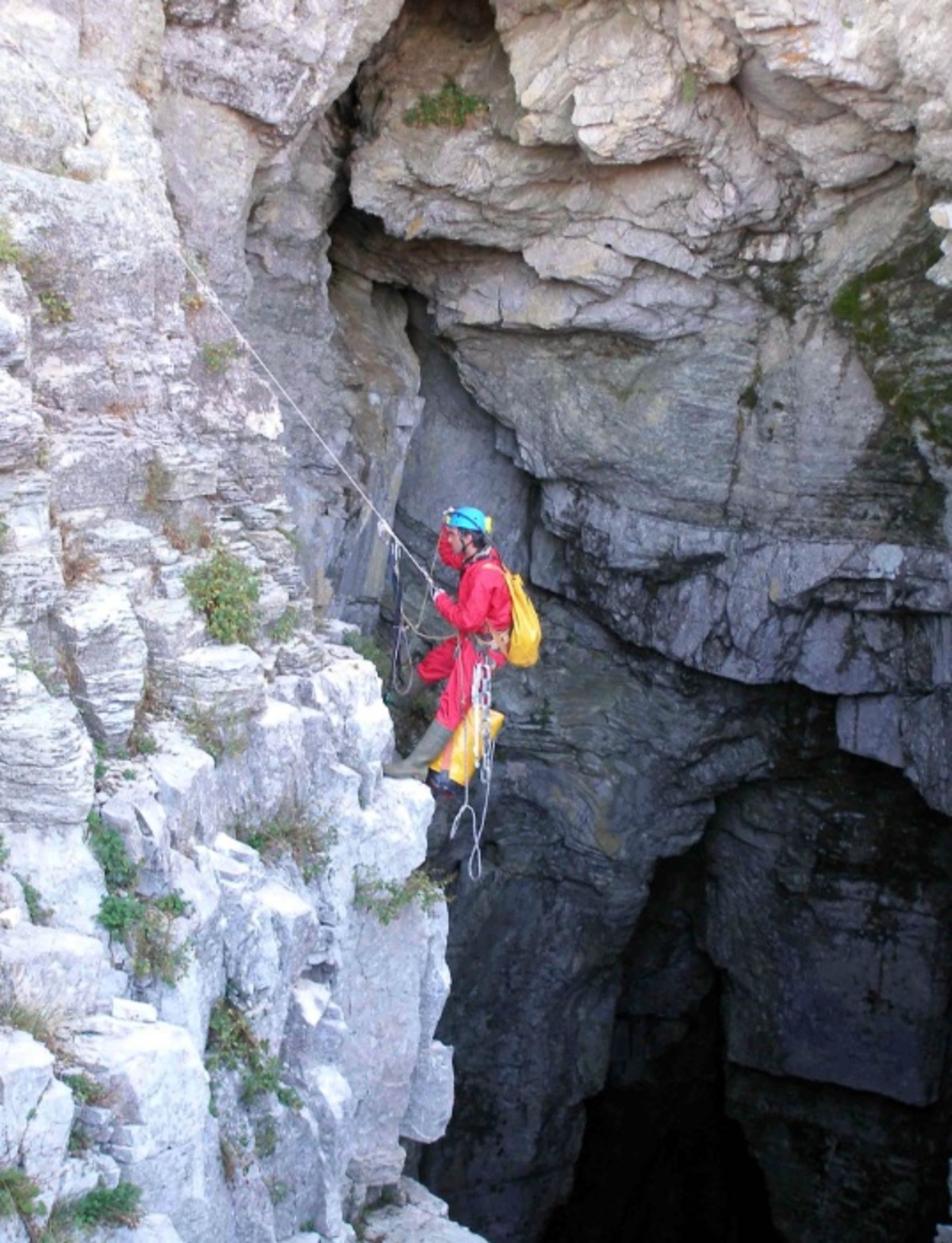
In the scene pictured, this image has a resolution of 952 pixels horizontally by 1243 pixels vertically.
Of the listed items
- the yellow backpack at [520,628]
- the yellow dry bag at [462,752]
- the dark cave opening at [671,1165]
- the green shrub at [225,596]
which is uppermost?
the yellow backpack at [520,628]

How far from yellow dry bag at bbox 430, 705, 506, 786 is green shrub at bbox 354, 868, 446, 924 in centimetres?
126

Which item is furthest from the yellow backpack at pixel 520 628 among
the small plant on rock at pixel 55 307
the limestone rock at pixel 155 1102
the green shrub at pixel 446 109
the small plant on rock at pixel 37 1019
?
the small plant on rock at pixel 37 1019

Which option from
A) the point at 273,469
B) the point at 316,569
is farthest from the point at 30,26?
the point at 316,569

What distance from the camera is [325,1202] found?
22.4 ft

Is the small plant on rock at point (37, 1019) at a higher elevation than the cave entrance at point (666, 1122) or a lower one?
higher

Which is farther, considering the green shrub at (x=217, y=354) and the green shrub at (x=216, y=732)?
the green shrub at (x=217, y=354)

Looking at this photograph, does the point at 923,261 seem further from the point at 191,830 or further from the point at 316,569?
the point at 191,830

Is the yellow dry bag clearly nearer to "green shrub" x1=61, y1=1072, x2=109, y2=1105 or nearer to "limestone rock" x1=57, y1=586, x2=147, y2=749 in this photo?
"limestone rock" x1=57, y1=586, x2=147, y2=749

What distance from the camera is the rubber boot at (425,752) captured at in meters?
8.94

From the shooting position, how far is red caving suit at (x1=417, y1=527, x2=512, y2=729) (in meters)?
8.51

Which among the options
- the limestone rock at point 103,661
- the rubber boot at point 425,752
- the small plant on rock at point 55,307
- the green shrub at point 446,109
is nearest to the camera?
the limestone rock at point 103,661

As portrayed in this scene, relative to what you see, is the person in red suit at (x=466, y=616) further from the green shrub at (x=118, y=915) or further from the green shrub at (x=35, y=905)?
the green shrub at (x=35, y=905)

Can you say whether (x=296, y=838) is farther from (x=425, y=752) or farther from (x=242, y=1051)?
(x=425, y=752)

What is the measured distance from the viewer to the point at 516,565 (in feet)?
45.6
